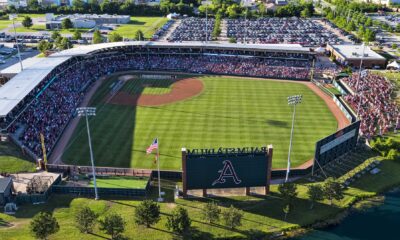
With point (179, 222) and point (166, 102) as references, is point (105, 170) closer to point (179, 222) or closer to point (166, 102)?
point (179, 222)

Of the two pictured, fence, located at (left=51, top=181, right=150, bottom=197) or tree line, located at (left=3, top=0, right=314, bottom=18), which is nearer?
fence, located at (left=51, top=181, right=150, bottom=197)

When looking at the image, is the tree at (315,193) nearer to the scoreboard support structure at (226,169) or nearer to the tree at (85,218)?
the scoreboard support structure at (226,169)

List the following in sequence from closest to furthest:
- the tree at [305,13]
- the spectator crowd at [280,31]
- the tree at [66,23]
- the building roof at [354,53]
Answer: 1. the building roof at [354,53]
2. the spectator crowd at [280,31]
3. the tree at [66,23]
4. the tree at [305,13]

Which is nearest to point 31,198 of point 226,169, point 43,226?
point 43,226

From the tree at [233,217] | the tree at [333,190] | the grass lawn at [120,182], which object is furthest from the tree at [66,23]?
the tree at [333,190]

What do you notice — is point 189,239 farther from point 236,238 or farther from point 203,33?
point 203,33

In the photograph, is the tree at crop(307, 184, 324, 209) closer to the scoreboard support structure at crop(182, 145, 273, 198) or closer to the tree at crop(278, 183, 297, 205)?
the tree at crop(278, 183, 297, 205)

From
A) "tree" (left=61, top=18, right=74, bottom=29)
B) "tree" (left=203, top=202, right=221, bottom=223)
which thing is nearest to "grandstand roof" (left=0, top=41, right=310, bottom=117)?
"tree" (left=203, top=202, right=221, bottom=223)
